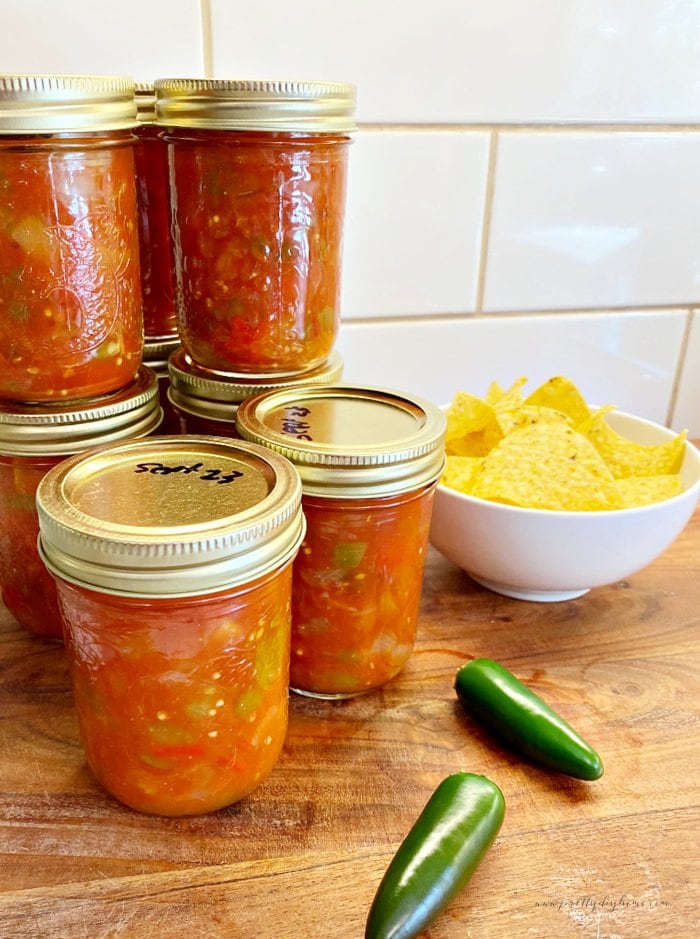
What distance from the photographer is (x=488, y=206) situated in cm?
115

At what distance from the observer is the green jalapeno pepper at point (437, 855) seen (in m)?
0.55

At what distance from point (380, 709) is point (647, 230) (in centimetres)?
84

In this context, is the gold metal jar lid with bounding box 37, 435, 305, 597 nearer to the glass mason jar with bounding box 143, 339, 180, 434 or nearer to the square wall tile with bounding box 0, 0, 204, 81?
the glass mason jar with bounding box 143, 339, 180, 434

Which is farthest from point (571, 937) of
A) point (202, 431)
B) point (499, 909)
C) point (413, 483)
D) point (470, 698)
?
point (202, 431)

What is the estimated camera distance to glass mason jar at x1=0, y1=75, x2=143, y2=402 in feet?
2.12

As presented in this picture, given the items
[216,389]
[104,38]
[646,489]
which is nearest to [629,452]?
[646,489]

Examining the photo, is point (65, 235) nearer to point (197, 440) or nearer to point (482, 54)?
point (197, 440)

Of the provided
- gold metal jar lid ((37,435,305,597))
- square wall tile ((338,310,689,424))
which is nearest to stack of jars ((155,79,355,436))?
gold metal jar lid ((37,435,305,597))

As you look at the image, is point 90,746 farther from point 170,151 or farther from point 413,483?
Result: point 170,151

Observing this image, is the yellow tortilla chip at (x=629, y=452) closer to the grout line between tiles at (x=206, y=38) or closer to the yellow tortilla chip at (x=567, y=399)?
the yellow tortilla chip at (x=567, y=399)

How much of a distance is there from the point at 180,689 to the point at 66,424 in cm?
28

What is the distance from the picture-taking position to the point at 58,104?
2.11ft

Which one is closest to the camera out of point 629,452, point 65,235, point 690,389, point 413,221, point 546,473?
point 65,235

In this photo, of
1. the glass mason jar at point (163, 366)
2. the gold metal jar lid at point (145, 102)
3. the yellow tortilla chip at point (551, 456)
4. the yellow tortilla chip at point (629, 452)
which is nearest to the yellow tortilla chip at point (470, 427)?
the yellow tortilla chip at point (551, 456)
